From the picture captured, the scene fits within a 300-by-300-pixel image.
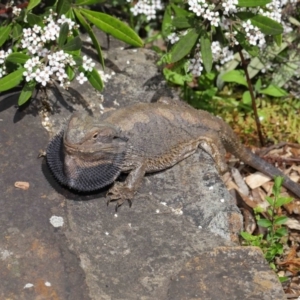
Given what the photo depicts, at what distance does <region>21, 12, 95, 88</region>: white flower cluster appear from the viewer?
17.2 feet

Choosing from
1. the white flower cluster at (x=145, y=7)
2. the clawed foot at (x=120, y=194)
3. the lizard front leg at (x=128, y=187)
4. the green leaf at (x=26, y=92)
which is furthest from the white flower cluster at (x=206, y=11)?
the clawed foot at (x=120, y=194)

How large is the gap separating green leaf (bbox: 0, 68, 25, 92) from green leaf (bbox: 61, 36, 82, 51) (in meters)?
0.43

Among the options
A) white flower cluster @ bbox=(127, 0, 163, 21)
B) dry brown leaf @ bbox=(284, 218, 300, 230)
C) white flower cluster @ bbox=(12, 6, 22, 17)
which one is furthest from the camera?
white flower cluster @ bbox=(127, 0, 163, 21)

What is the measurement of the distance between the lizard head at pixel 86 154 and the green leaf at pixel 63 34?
87 cm

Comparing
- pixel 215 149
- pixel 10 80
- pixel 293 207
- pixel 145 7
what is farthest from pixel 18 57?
pixel 293 207

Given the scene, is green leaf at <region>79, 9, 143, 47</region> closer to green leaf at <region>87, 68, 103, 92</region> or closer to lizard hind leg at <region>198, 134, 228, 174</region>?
green leaf at <region>87, 68, 103, 92</region>

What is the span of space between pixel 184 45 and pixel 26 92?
4.62 ft

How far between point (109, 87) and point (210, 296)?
8.20ft

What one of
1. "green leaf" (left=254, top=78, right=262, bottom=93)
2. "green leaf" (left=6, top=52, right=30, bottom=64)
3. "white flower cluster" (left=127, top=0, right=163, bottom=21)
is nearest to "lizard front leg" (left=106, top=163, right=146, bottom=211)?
"green leaf" (left=6, top=52, right=30, bottom=64)

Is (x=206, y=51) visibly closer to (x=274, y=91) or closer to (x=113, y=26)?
(x=113, y=26)

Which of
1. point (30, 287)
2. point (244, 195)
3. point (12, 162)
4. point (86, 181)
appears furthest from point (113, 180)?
point (244, 195)

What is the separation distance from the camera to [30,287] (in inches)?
166

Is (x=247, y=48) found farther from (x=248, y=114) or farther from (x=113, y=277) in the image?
(x=113, y=277)

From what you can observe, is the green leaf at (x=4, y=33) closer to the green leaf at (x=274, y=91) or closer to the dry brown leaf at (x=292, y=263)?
the green leaf at (x=274, y=91)
